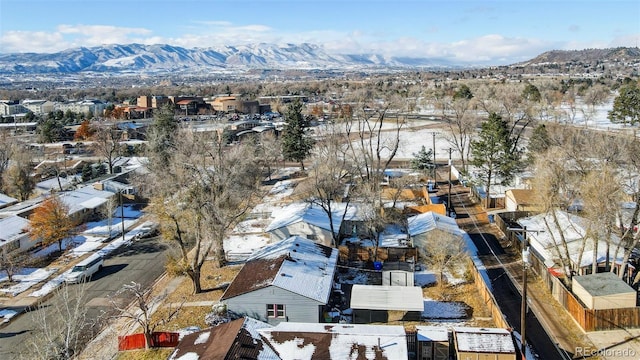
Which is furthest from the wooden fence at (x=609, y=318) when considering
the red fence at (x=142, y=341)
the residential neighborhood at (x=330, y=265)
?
the red fence at (x=142, y=341)

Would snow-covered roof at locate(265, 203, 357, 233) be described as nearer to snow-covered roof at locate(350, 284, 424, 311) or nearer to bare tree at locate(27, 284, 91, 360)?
snow-covered roof at locate(350, 284, 424, 311)

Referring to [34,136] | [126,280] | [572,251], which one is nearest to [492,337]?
[572,251]

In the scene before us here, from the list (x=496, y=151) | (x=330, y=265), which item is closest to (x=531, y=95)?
(x=496, y=151)

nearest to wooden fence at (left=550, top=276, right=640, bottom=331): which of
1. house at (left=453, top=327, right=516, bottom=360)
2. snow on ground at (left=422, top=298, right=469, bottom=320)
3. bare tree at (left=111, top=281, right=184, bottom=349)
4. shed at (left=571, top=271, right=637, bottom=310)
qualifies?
shed at (left=571, top=271, right=637, bottom=310)

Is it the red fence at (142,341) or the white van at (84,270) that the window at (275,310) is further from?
the white van at (84,270)

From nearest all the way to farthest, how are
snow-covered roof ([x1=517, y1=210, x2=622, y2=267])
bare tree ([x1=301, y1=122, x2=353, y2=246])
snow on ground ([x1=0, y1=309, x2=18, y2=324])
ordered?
snow on ground ([x1=0, y1=309, x2=18, y2=324])
snow-covered roof ([x1=517, y1=210, x2=622, y2=267])
bare tree ([x1=301, y1=122, x2=353, y2=246])
